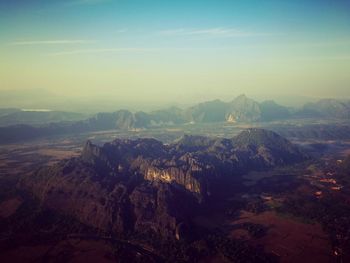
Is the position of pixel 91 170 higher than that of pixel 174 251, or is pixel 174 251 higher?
pixel 91 170

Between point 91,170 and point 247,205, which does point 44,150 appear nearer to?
point 91,170

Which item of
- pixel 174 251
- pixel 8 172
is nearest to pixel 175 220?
pixel 174 251

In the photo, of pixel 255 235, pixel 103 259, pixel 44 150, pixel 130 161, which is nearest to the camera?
pixel 103 259

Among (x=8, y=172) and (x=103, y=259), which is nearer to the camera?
(x=103, y=259)

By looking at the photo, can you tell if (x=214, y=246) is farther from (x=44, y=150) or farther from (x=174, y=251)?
(x=44, y=150)

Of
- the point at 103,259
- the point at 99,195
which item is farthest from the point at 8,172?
the point at 103,259

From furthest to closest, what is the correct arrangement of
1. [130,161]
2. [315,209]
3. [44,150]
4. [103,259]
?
[44,150], [130,161], [315,209], [103,259]
